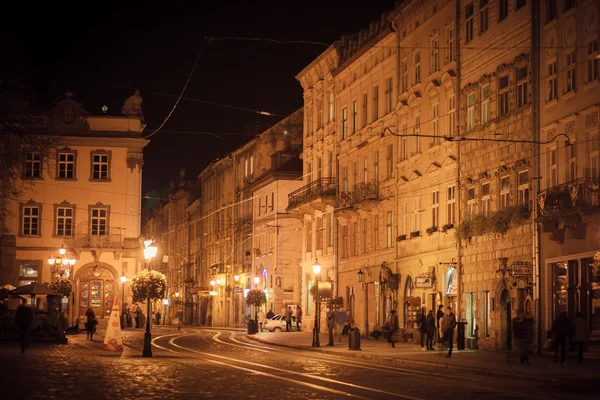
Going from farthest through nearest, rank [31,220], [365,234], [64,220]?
[64,220] < [31,220] < [365,234]

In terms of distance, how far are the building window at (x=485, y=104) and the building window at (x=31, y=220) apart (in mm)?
42280

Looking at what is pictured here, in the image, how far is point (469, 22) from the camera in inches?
1663

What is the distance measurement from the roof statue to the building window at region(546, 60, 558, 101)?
46.0 m

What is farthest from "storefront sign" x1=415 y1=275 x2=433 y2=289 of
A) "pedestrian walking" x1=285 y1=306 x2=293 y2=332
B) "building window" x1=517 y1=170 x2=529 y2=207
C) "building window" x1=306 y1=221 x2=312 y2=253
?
"pedestrian walking" x1=285 y1=306 x2=293 y2=332

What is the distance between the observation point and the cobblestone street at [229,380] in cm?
1909

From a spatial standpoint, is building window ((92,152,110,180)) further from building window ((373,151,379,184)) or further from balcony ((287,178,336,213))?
building window ((373,151,379,184))

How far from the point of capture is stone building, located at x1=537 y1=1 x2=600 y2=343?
32.1 meters

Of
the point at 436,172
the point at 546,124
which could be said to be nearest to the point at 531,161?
the point at 546,124

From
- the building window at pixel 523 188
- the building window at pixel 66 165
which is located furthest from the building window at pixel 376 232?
the building window at pixel 66 165

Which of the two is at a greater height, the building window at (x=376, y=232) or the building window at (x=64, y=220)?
the building window at (x=64, y=220)

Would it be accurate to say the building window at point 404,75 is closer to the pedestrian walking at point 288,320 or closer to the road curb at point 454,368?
the road curb at point 454,368

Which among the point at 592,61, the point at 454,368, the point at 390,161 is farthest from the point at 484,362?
the point at 390,161

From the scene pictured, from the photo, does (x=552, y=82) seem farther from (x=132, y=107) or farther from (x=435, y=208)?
(x=132, y=107)

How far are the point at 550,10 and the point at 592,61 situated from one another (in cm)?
346
